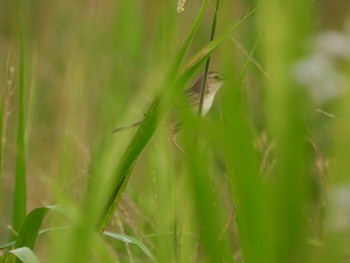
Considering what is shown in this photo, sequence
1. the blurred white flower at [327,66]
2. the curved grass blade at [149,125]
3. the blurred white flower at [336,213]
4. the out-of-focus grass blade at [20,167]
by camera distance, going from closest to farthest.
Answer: the blurred white flower at [336,213]
the curved grass blade at [149,125]
the blurred white flower at [327,66]
the out-of-focus grass blade at [20,167]

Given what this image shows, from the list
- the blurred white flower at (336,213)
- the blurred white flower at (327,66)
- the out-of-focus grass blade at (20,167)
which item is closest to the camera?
the blurred white flower at (336,213)

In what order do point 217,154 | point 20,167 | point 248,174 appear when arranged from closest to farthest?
point 248,174 < point 20,167 < point 217,154

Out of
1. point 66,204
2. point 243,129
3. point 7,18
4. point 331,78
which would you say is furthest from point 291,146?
point 7,18

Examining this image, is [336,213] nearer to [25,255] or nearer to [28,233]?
[25,255]

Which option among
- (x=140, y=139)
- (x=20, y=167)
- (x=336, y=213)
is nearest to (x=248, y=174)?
(x=336, y=213)

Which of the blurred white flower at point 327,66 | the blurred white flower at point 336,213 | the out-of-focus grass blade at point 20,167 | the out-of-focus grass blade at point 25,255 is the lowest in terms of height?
the out-of-focus grass blade at point 25,255

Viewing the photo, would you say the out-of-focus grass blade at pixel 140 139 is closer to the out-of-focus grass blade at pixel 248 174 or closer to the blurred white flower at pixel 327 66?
the blurred white flower at pixel 327 66

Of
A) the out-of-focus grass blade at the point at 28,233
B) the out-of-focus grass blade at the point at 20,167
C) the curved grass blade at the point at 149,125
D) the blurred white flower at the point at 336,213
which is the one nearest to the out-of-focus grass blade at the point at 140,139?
the curved grass blade at the point at 149,125

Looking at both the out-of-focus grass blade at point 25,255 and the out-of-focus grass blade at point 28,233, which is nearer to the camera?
the out-of-focus grass blade at point 25,255

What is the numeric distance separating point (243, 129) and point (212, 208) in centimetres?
7

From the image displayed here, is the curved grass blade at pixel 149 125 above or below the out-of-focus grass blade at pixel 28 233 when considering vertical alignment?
above

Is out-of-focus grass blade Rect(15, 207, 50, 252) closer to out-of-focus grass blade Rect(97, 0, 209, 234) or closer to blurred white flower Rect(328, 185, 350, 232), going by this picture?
out-of-focus grass blade Rect(97, 0, 209, 234)

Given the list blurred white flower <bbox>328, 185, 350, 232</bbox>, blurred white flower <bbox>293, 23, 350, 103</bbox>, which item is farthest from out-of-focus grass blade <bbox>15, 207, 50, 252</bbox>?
blurred white flower <bbox>328, 185, 350, 232</bbox>

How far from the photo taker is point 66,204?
125 cm
